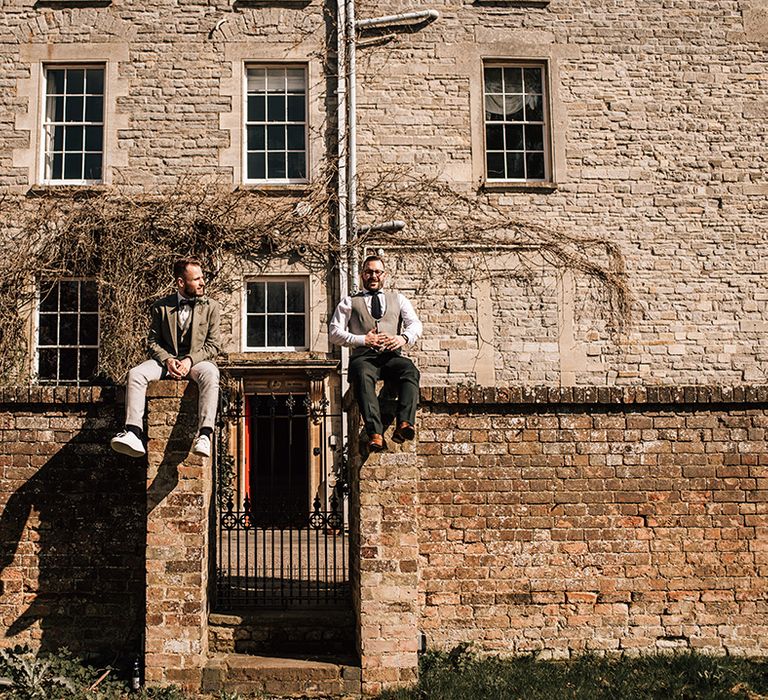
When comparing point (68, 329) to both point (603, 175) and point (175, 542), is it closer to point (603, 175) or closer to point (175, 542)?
point (175, 542)

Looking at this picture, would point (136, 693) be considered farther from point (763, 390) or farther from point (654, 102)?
point (654, 102)

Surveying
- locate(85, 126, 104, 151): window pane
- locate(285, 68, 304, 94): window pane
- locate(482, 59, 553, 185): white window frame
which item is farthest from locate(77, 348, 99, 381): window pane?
locate(482, 59, 553, 185): white window frame

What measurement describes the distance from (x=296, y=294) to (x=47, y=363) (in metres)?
4.00

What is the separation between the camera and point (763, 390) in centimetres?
688

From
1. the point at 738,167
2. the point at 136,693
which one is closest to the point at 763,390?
the point at 136,693

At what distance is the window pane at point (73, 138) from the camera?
1270cm

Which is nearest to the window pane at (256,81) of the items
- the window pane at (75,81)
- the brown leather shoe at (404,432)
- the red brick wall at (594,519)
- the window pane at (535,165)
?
the window pane at (75,81)

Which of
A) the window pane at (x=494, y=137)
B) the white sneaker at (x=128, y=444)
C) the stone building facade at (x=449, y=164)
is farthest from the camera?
the window pane at (x=494, y=137)

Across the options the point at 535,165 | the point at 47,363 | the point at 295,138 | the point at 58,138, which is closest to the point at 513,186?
the point at 535,165

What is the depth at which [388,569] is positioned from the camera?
6.13m

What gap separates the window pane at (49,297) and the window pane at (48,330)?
0.13 metres

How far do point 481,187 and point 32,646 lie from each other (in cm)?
907

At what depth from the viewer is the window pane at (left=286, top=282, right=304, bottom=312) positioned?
12.7 m

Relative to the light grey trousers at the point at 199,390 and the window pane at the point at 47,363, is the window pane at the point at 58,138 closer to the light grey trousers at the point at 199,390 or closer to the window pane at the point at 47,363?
the window pane at the point at 47,363
